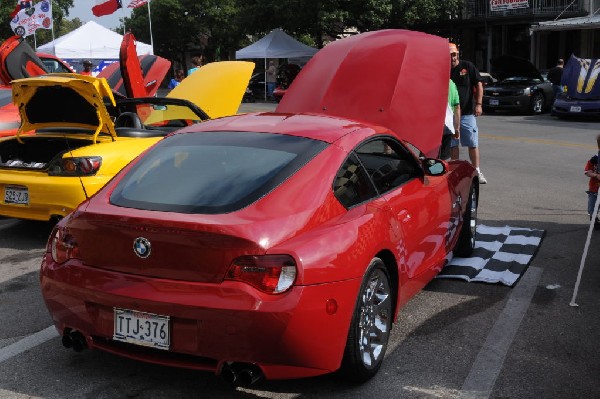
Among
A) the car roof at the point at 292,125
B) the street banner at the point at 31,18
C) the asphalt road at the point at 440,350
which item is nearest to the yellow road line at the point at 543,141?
the asphalt road at the point at 440,350

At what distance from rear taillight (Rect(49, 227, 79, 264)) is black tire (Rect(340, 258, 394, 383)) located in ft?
4.70

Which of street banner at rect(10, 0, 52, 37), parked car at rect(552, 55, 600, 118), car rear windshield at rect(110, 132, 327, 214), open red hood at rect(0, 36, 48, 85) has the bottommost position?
parked car at rect(552, 55, 600, 118)

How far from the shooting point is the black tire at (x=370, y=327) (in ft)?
11.6

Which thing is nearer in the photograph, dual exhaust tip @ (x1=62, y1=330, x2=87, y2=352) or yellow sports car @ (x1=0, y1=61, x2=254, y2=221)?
dual exhaust tip @ (x1=62, y1=330, x2=87, y2=352)

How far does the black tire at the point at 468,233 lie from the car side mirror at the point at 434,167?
1001 millimetres

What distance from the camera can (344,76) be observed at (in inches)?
280

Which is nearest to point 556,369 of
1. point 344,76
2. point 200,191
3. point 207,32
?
point 200,191

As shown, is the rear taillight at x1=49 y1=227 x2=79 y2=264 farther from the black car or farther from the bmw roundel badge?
the black car

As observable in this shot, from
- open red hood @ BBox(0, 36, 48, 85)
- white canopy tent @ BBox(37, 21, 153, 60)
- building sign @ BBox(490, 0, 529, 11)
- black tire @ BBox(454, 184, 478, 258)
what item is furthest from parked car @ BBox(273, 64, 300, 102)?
black tire @ BBox(454, 184, 478, 258)

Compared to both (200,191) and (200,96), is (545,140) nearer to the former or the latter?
(200,96)

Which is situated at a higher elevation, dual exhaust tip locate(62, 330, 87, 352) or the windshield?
dual exhaust tip locate(62, 330, 87, 352)

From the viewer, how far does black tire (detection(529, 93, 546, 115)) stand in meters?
21.4

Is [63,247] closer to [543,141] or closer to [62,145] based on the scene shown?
[62,145]

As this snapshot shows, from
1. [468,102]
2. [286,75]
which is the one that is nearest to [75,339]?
[468,102]
